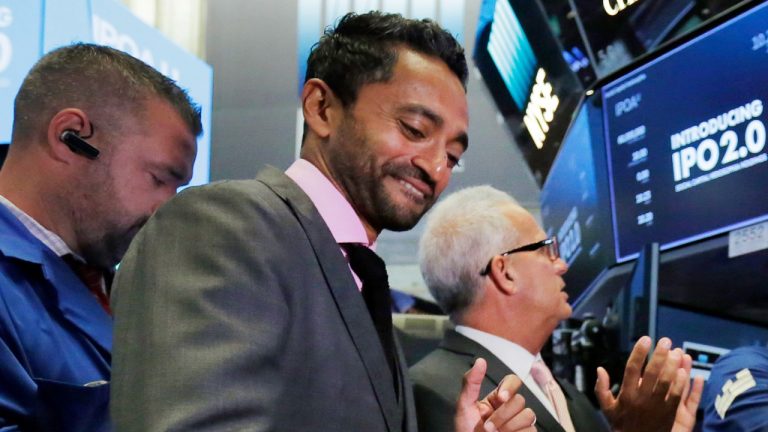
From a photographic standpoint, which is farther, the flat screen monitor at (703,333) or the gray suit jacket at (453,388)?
the flat screen monitor at (703,333)

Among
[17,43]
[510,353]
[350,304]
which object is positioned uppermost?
[17,43]

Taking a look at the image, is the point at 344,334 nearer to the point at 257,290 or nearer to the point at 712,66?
the point at 257,290

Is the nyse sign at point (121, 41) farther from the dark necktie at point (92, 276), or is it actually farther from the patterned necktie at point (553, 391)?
the patterned necktie at point (553, 391)

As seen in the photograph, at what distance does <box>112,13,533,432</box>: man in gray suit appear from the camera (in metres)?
0.87

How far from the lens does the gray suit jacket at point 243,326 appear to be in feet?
2.80

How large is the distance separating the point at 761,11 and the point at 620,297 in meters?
0.97

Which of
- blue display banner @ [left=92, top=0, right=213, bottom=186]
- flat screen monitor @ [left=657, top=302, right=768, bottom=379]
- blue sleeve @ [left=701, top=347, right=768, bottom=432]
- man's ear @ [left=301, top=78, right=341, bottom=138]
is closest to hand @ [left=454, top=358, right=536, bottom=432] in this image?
man's ear @ [left=301, top=78, right=341, bottom=138]

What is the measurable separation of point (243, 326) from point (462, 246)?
1.24m

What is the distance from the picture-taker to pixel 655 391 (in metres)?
1.59

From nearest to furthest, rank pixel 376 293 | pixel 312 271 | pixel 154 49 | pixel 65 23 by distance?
pixel 312 271 < pixel 376 293 < pixel 65 23 < pixel 154 49

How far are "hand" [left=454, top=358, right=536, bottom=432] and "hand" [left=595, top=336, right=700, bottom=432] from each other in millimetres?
449

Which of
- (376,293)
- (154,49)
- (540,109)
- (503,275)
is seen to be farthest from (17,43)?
(540,109)

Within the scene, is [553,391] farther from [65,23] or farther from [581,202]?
[65,23]

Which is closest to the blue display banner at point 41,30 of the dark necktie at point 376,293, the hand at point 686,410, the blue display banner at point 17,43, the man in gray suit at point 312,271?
the blue display banner at point 17,43
